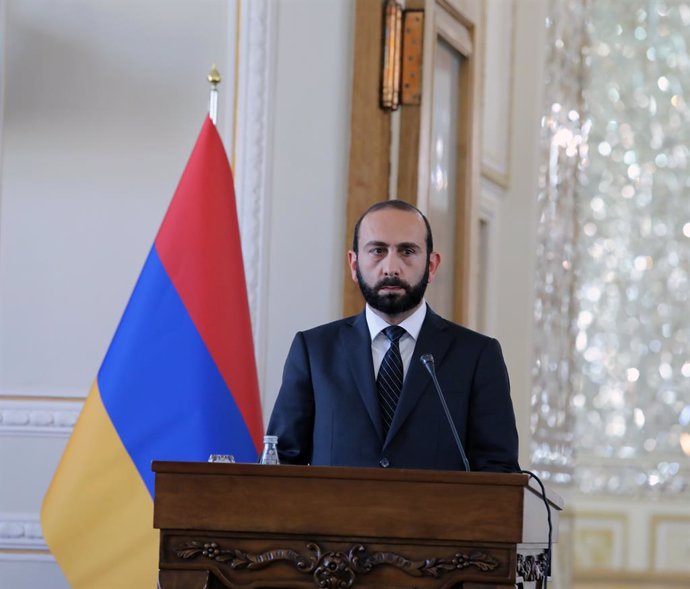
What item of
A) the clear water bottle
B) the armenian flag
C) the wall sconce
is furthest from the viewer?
the wall sconce

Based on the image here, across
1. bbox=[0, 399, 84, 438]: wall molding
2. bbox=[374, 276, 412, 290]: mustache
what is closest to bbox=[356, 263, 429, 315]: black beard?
bbox=[374, 276, 412, 290]: mustache

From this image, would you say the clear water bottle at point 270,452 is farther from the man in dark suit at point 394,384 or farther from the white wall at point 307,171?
the white wall at point 307,171

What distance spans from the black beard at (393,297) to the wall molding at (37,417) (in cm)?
186

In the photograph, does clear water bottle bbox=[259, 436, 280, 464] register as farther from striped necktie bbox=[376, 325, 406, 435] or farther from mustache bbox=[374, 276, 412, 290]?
mustache bbox=[374, 276, 412, 290]

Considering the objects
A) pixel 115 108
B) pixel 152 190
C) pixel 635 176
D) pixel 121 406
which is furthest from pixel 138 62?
pixel 635 176

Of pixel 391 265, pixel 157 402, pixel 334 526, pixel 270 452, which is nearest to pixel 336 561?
pixel 334 526

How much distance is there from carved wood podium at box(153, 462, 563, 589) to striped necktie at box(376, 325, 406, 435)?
500 millimetres

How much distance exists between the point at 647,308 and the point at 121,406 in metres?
4.49

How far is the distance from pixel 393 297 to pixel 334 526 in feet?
2.13

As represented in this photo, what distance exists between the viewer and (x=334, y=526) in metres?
2.14

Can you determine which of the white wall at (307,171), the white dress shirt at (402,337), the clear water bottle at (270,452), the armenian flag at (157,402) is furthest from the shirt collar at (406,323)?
the white wall at (307,171)

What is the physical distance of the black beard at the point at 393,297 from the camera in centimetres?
265

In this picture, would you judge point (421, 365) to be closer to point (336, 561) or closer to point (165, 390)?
point (336, 561)

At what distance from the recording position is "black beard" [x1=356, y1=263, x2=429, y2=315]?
8.71 ft
